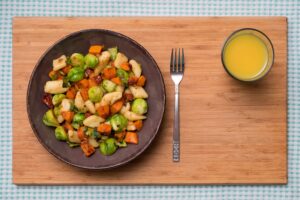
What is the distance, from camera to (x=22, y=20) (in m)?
2.04

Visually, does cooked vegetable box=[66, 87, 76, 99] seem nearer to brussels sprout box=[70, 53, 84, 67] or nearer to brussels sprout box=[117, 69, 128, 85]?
brussels sprout box=[70, 53, 84, 67]

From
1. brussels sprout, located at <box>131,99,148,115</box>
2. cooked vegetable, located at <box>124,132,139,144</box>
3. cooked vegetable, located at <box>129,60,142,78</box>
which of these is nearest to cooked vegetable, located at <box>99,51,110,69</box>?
cooked vegetable, located at <box>129,60,142,78</box>

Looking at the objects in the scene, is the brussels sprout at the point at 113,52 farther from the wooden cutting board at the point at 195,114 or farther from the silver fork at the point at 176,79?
the silver fork at the point at 176,79

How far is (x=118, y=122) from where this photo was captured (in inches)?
74.9

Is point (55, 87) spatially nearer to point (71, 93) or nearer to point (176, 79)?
point (71, 93)

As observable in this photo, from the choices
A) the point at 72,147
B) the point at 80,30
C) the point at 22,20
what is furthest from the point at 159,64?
the point at 22,20

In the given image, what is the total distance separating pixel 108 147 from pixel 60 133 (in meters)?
0.22

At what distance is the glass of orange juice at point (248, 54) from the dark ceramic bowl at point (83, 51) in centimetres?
32

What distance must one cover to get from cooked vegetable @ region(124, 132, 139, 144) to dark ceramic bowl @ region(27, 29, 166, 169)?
2 cm

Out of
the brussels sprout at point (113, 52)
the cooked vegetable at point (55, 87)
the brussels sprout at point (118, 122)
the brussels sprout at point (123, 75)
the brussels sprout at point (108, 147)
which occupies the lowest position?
the brussels sprout at point (108, 147)

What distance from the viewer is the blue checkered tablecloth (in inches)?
80.8

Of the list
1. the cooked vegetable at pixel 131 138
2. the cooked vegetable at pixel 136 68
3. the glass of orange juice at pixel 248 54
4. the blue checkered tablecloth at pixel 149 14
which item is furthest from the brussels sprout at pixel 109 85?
the glass of orange juice at pixel 248 54

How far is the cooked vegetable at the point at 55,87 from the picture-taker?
1944mm

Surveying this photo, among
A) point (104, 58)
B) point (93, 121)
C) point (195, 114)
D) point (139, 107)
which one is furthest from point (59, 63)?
point (195, 114)
